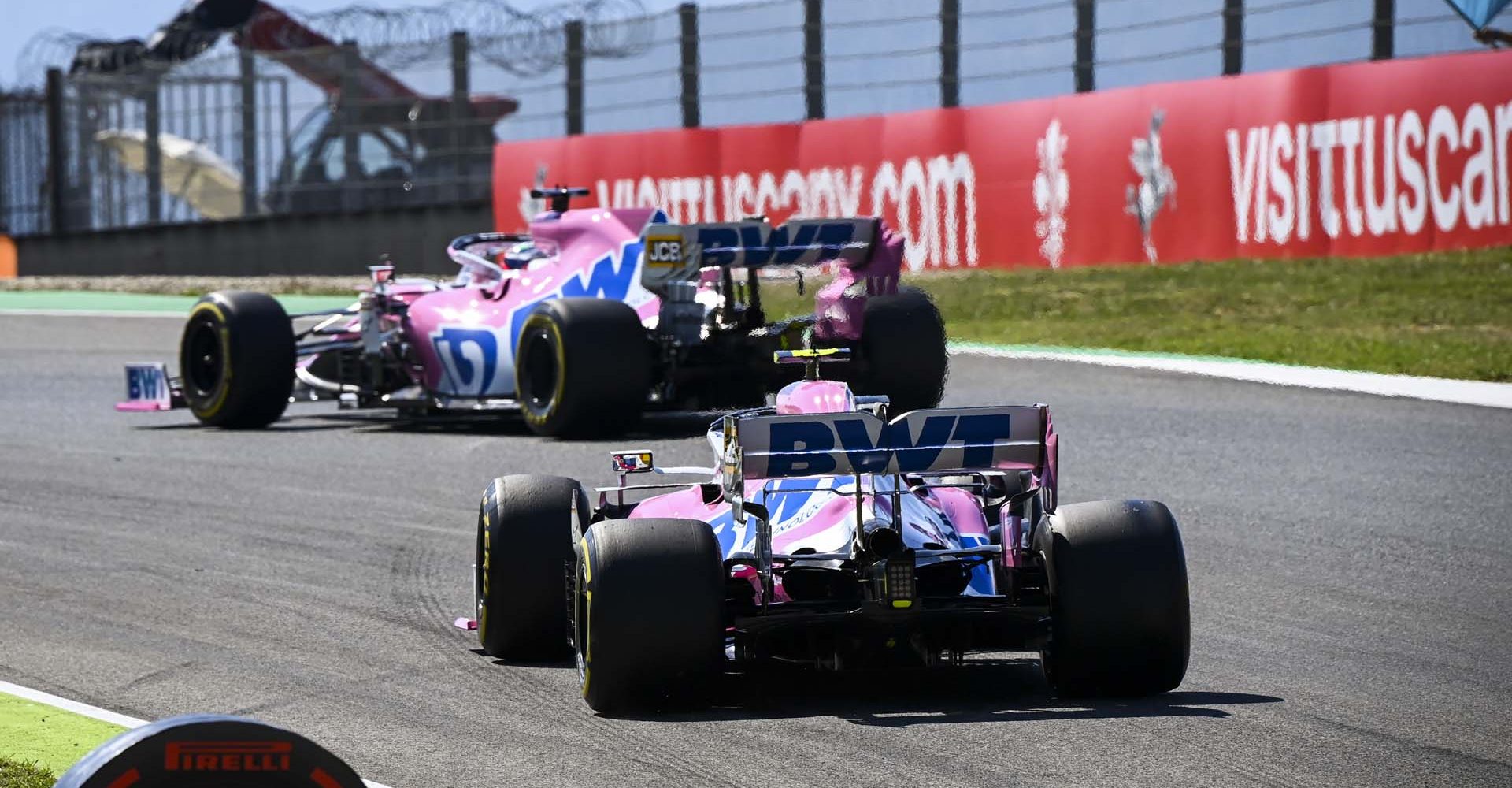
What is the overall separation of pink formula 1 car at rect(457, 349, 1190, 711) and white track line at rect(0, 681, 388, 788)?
130 cm

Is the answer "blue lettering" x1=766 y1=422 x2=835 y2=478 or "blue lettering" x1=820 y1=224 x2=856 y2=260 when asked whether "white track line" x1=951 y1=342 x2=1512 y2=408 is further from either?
"blue lettering" x1=766 y1=422 x2=835 y2=478

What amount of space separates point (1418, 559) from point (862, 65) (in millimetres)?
15822

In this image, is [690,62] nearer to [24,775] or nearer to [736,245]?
[736,245]

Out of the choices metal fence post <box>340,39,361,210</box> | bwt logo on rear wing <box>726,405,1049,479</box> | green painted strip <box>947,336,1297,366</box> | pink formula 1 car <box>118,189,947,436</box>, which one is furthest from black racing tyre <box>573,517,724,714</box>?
metal fence post <box>340,39,361,210</box>

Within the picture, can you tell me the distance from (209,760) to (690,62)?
2314cm

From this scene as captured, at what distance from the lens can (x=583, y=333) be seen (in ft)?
44.9

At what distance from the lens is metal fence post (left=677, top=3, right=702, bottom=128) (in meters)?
26.3

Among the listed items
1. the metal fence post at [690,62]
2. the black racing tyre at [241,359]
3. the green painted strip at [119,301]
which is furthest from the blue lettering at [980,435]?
the green painted strip at [119,301]

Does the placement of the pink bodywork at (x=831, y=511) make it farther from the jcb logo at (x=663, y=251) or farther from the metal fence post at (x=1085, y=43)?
the metal fence post at (x=1085, y=43)

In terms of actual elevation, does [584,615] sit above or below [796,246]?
below

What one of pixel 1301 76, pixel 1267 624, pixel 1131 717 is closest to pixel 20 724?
pixel 1131 717

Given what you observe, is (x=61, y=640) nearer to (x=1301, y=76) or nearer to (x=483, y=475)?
(x=483, y=475)

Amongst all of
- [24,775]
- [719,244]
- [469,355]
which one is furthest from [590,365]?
[24,775]

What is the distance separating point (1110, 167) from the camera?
70.3ft
